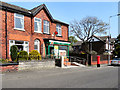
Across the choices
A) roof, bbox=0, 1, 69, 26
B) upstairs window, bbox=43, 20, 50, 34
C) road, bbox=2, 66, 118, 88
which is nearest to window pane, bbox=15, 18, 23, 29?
roof, bbox=0, 1, 69, 26

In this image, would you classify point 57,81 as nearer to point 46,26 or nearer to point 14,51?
point 14,51

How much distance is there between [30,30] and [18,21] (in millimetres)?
2095

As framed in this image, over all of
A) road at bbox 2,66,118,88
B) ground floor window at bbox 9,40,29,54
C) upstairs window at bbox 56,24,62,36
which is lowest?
road at bbox 2,66,118,88

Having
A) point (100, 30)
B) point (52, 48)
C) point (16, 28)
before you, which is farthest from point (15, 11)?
point (100, 30)

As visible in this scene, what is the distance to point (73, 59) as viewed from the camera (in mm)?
23172

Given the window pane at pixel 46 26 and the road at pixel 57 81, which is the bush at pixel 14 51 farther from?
the window pane at pixel 46 26

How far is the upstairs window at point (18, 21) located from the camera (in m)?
17.1

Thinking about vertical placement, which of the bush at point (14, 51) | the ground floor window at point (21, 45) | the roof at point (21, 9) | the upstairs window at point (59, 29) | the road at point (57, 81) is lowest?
the road at point (57, 81)

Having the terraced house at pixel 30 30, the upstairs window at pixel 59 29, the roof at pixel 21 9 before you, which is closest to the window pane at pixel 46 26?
the terraced house at pixel 30 30

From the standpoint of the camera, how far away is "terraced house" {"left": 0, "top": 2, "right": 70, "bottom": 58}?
52.3 feet

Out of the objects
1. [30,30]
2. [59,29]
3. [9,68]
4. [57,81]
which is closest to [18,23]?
[30,30]

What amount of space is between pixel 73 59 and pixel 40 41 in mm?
6711

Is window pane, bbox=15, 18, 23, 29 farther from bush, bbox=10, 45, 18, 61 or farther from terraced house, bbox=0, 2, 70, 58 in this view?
bush, bbox=10, 45, 18, 61

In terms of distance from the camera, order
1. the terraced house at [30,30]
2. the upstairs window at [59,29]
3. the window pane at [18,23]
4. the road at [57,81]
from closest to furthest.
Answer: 1. the road at [57,81]
2. the terraced house at [30,30]
3. the window pane at [18,23]
4. the upstairs window at [59,29]
